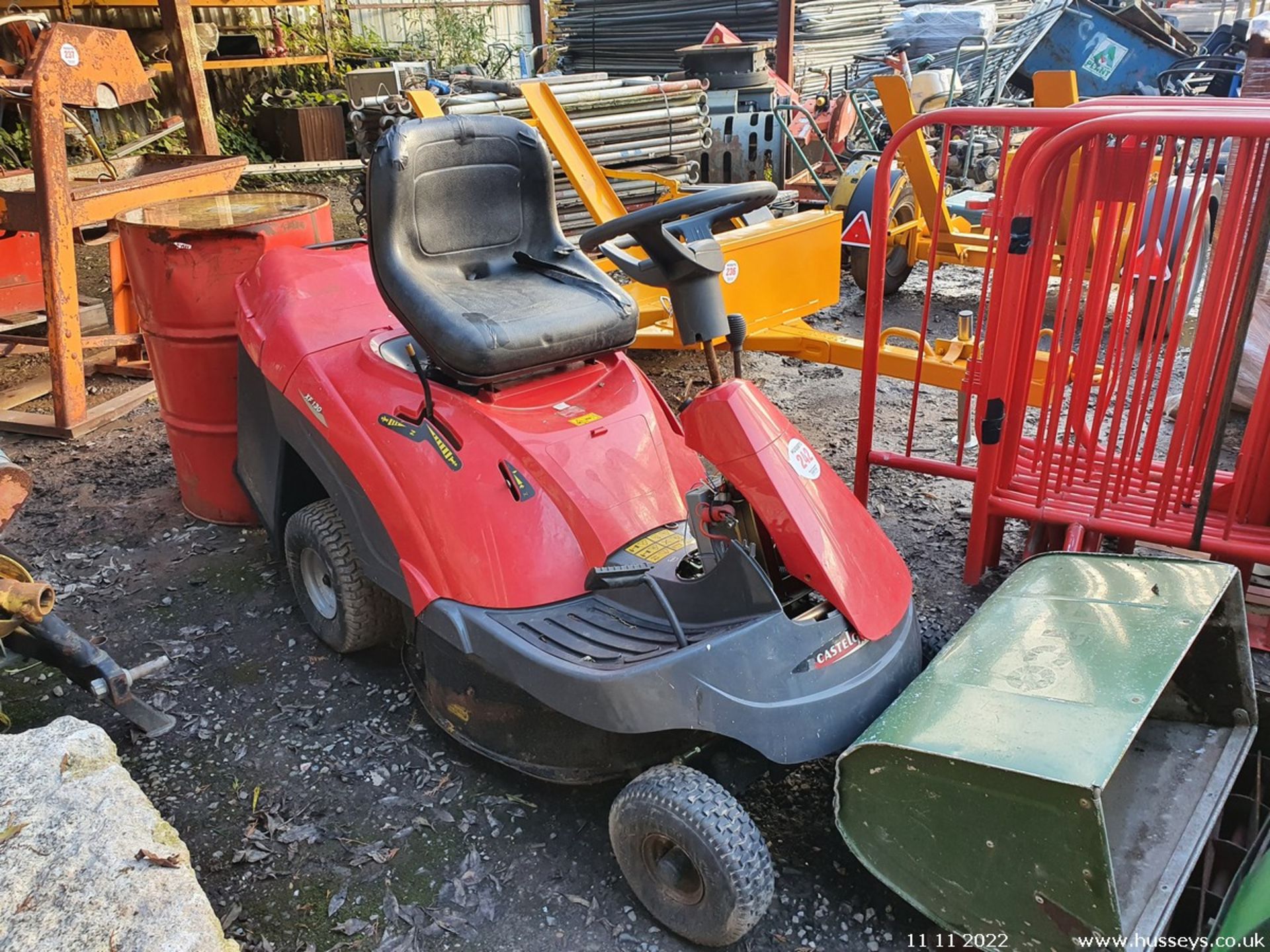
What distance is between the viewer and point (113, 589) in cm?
329

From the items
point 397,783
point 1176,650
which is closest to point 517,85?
point 397,783

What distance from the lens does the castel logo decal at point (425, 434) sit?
2328mm

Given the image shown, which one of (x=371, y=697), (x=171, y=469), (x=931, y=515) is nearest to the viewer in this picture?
(x=371, y=697)

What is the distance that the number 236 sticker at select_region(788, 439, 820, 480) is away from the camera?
201cm

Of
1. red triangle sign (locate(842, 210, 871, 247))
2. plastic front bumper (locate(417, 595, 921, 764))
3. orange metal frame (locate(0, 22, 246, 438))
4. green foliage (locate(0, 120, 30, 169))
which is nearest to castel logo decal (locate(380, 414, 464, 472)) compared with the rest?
plastic front bumper (locate(417, 595, 921, 764))

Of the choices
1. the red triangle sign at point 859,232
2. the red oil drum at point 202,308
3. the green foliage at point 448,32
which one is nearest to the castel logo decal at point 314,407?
the red oil drum at point 202,308

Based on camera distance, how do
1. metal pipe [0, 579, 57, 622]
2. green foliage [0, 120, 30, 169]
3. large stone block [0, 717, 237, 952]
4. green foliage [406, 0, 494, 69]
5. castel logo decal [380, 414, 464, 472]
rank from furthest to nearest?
green foliage [406, 0, 494, 69] → green foliage [0, 120, 30, 169] → castel logo decal [380, 414, 464, 472] → metal pipe [0, 579, 57, 622] → large stone block [0, 717, 237, 952]

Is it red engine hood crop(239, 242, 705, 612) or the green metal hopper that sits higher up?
red engine hood crop(239, 242, 705, 612)

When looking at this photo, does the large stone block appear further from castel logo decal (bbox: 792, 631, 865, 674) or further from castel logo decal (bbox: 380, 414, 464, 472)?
castel logo decal (bbox: 792, 631, 865, 674)

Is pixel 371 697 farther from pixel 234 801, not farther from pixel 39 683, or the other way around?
pixel 39 683

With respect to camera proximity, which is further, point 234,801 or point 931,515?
point 931,515

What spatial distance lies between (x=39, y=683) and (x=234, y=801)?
895 mm

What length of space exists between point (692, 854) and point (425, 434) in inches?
45.9

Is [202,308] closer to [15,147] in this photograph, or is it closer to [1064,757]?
[1064,757]
